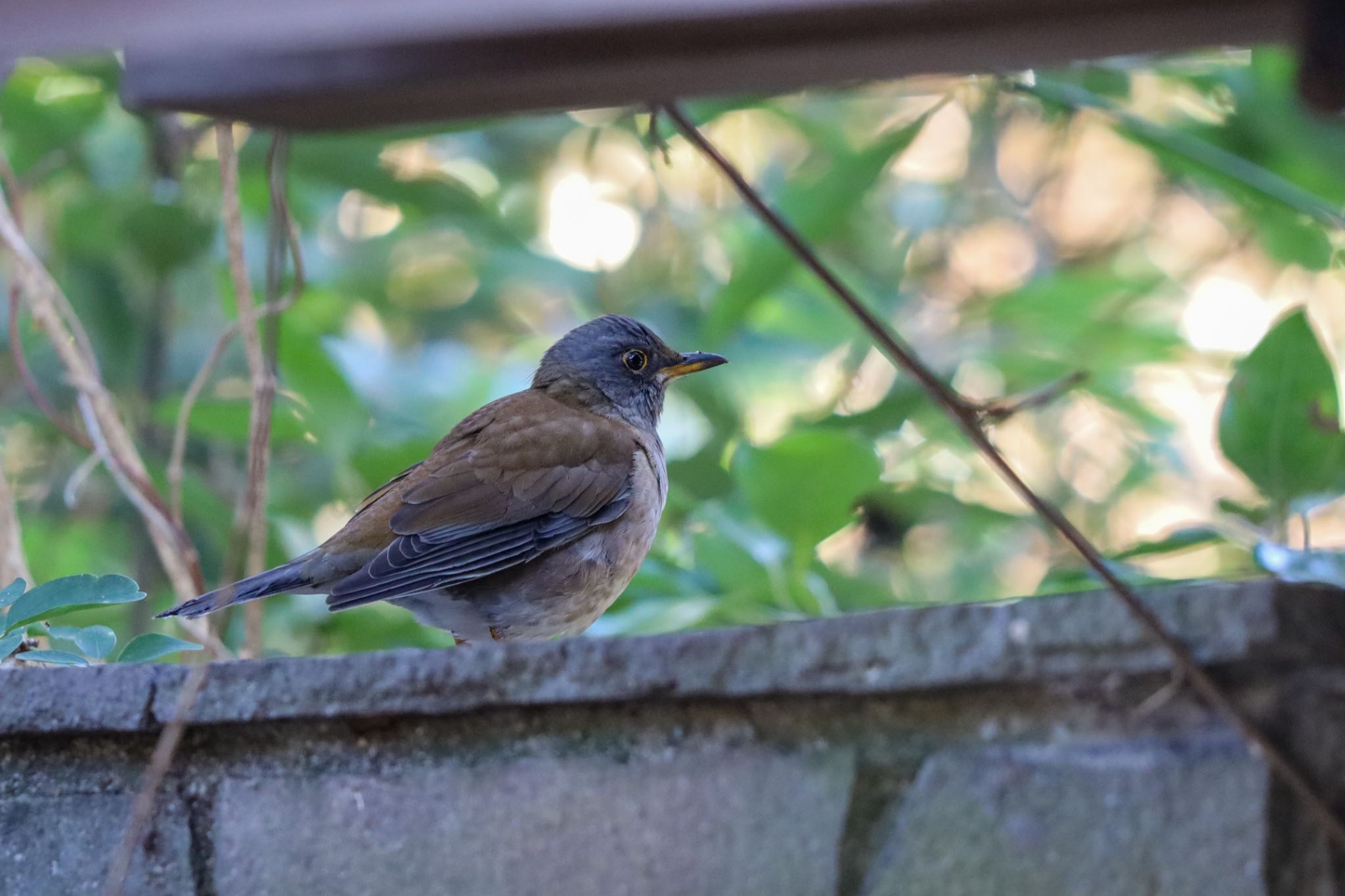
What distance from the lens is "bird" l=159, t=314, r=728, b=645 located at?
3043 mm

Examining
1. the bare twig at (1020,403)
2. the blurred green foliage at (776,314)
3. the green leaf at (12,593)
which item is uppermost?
the bare twig at (1020,403)

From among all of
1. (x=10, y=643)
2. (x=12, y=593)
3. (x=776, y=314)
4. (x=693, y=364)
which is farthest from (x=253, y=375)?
(x=776, y=314)

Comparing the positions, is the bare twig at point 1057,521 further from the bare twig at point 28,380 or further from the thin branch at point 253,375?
the bare twig at point 28,380

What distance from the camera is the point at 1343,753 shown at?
148 centimetres

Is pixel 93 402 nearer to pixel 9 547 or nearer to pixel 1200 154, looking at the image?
pixel 9 547

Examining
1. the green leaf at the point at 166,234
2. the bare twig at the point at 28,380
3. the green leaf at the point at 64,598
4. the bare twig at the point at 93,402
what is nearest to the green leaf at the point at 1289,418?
the green leaf at the point at 64,598

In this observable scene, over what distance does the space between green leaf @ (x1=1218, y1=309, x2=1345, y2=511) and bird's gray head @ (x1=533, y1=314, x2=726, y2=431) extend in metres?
1.66

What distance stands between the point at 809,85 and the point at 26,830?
158cm

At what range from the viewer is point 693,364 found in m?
4.07

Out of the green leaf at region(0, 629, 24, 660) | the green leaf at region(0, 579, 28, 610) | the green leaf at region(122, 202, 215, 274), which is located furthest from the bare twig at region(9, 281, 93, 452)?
the green leaf at region(122, 202, 215, 274)

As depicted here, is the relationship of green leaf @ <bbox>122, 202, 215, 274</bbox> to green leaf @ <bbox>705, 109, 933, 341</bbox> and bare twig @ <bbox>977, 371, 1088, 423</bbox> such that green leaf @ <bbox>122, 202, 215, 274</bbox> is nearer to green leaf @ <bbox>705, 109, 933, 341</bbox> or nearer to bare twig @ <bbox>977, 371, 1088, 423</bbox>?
green leaf @ <bbox>705, 109, 933, 341</bbox>

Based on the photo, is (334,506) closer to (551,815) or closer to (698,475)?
(698,475)

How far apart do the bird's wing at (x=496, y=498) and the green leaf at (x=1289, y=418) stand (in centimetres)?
Answer: 144

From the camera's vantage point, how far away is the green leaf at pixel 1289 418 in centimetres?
267
